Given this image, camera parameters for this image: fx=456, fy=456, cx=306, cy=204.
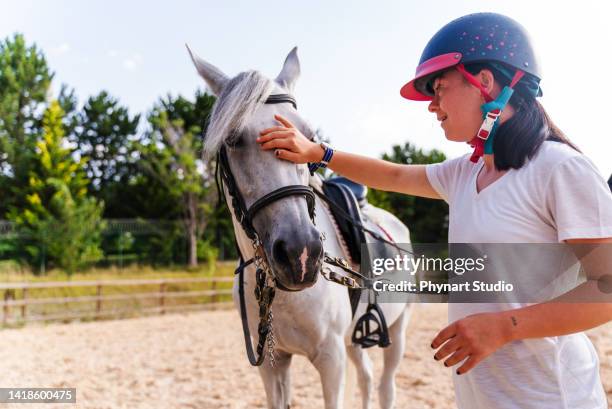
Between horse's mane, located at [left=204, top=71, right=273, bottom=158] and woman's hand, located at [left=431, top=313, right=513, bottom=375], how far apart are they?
3.35 ft

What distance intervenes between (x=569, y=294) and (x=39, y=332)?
35.8 ft

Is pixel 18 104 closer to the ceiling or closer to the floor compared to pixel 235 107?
closer to the ceiling

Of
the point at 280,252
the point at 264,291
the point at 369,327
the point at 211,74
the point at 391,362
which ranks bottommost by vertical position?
the point at 391,362

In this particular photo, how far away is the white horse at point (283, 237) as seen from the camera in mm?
1506

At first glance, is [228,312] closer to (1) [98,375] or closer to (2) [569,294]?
(1) [98,375]

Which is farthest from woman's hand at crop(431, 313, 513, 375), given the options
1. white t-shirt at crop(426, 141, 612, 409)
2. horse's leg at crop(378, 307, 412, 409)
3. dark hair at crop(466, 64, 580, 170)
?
horse's leg at crop(378, 307, 412, 409)

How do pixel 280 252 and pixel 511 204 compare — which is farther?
pixel 280 252

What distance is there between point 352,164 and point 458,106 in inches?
24.7

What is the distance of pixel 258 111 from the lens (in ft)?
5.71

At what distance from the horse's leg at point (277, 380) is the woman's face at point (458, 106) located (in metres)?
1.50

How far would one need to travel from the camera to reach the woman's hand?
39.9 inches

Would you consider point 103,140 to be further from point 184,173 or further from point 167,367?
point 167,367

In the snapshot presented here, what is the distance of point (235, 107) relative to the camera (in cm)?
169

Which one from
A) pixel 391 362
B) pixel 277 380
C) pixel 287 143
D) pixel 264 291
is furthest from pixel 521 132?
pixel 391 362
